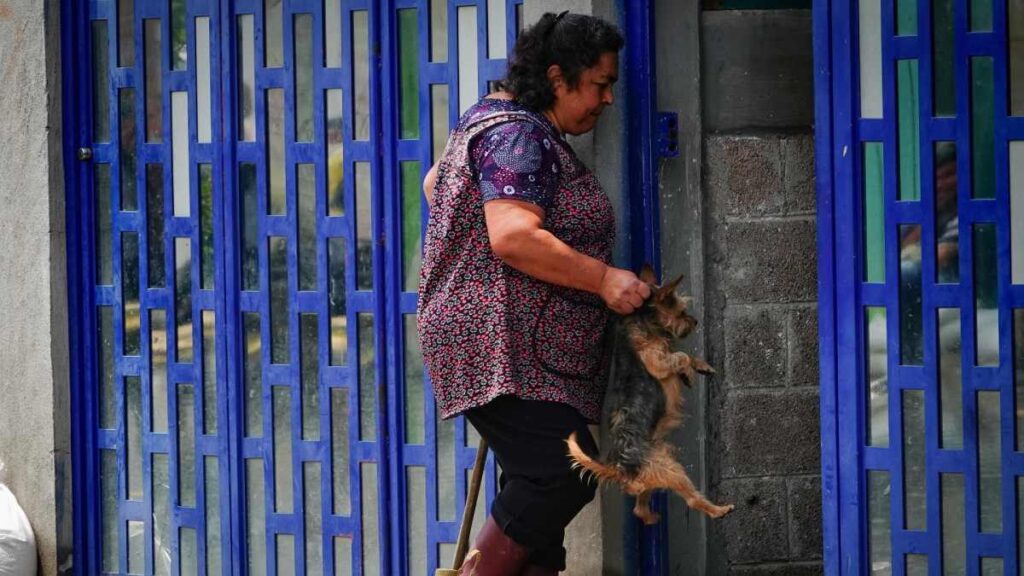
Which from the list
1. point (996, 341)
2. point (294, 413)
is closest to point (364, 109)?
point (294, 413)

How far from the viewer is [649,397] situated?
4223mm

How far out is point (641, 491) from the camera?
13.6 ft

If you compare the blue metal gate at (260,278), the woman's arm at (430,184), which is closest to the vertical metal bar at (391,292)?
the blue metal gate at (260,278)

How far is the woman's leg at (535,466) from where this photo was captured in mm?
4102

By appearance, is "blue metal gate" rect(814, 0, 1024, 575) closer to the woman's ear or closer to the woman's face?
the woman's face

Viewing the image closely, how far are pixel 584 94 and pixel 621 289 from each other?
23.2 inches

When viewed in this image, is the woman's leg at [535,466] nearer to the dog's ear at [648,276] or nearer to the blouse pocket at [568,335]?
the blouse pocket at [568,335]

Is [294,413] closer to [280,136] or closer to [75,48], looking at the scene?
[280,136]

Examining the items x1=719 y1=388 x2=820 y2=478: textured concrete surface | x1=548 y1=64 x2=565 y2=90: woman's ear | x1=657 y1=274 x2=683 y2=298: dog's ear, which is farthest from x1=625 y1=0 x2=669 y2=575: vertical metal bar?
x1=657 y1=274 x2=683 y2=298: dog's ear

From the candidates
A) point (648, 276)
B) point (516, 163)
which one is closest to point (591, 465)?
point (648, 276)

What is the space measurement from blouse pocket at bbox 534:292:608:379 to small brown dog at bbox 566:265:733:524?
0.25 ft

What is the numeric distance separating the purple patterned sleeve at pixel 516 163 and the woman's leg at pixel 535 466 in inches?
22.3

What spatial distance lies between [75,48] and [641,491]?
8.79 feet

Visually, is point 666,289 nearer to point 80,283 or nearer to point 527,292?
point 527,292
